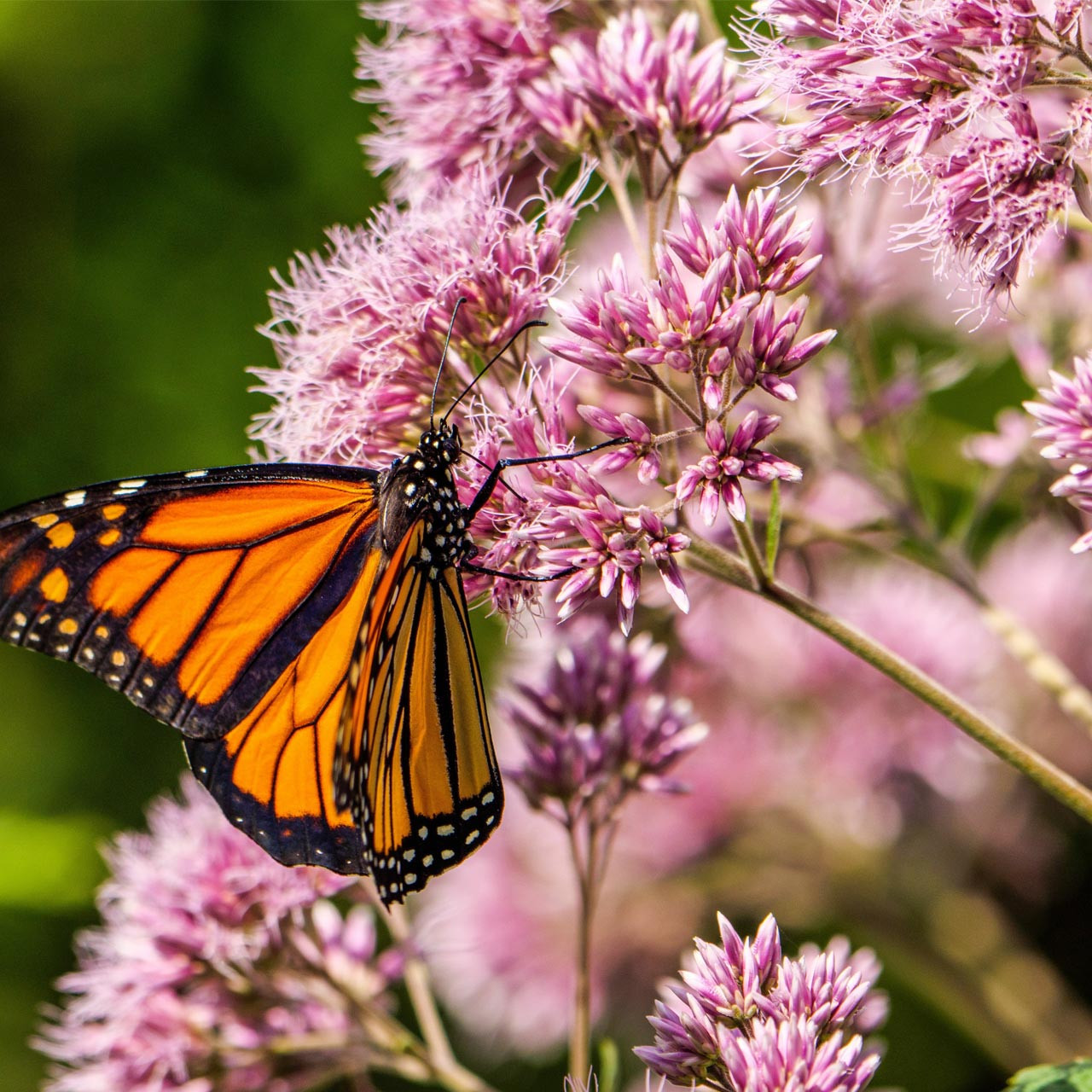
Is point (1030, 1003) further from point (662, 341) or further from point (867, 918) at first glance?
point (662, 341)

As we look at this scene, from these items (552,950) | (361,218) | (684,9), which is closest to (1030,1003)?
(552,950)

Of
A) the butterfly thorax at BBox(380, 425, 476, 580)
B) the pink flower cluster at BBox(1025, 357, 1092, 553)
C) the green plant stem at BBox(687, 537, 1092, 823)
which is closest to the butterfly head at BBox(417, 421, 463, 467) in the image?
the butterfly thorax at BBox(380, 425, 476, 580)

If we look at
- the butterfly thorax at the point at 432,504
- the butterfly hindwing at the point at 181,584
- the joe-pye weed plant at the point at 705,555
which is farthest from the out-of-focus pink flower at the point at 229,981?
the butterfly thorax at the point at 432,504

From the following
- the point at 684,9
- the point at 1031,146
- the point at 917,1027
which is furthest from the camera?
the point at 917,1027

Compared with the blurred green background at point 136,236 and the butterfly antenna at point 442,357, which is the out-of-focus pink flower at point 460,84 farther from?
the blurred green background at point 136,236

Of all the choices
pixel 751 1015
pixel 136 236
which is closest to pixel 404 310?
pixel 751 1015

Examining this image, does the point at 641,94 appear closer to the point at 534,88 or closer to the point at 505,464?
the point at 534,88
